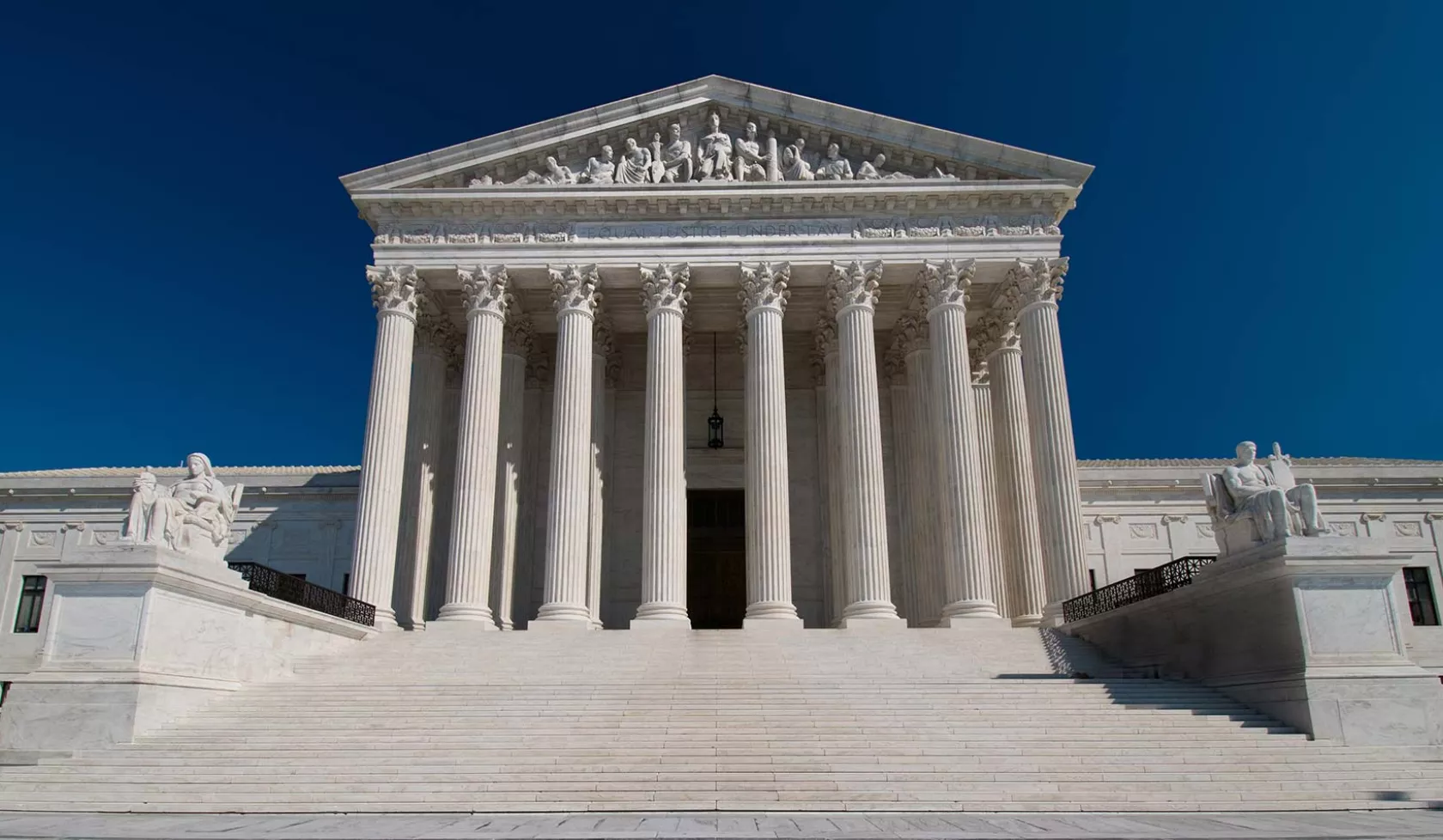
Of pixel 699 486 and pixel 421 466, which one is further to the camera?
pixel 699 486

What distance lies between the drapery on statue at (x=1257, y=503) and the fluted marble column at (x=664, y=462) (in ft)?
43.1

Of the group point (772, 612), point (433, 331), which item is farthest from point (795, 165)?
point (772, 612)

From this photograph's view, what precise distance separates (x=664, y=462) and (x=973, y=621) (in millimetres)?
9505

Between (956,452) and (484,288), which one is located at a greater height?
(484,288)

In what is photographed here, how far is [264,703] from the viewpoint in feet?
59.5

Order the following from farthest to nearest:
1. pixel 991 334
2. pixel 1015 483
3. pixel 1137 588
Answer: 1. pixel 991 334
2. pixel 1015 483
3. pixel 1137 588

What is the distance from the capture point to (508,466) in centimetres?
3138

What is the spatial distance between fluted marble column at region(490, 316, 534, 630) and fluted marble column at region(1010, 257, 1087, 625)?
16.1 meters

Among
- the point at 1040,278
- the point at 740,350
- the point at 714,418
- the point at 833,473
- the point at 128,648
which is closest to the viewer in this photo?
the point at 128,648

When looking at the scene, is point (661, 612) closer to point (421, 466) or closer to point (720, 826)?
point (421, 466)

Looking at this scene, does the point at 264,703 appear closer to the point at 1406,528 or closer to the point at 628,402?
the point at 628,402

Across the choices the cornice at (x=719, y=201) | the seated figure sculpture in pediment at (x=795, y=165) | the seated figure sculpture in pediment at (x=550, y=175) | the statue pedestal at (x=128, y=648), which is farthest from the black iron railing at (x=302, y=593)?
the seated figure sculpture in pediment at (x=795, y=165)

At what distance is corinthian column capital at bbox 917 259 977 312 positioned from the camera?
28.6m

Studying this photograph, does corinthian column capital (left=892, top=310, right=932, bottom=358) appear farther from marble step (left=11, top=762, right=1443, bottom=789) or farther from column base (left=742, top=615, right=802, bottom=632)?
marble step (left=11, top=762, right=1443, bottom=789)
